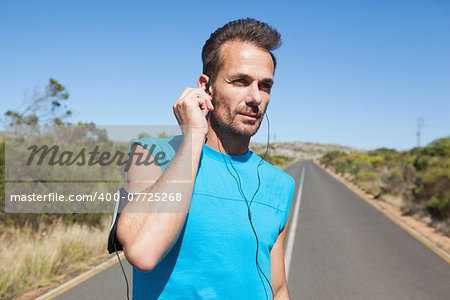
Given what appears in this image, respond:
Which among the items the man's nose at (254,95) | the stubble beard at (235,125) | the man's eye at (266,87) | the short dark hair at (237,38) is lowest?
the stubble beard at (235,125)

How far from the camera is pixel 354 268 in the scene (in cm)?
660

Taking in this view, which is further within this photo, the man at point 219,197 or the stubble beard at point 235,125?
the stubble beard at point 235,125

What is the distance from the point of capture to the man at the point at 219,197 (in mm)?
1110

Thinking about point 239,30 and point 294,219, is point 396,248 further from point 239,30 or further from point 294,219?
point 239,30

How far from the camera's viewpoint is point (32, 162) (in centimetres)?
855

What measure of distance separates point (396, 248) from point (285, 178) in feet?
26.0

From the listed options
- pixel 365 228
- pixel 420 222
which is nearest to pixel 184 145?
pixel 365 228

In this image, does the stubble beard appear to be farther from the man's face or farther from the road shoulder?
the road shoulder

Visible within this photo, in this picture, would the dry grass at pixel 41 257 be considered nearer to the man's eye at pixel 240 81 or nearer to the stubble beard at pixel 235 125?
the stubble beard at pixel 235 125

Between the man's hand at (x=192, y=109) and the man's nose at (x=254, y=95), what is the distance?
0.77 ft

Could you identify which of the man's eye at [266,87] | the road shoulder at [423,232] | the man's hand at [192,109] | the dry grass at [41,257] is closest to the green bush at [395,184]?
the road shoulder at [423,232]

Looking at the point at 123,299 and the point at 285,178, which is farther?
the point at 123,299

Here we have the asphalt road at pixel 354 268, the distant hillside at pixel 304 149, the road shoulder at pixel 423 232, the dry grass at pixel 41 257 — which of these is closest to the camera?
the dry grass at pixel 41 257

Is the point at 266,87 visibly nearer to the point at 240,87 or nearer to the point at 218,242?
the point at 240,87
